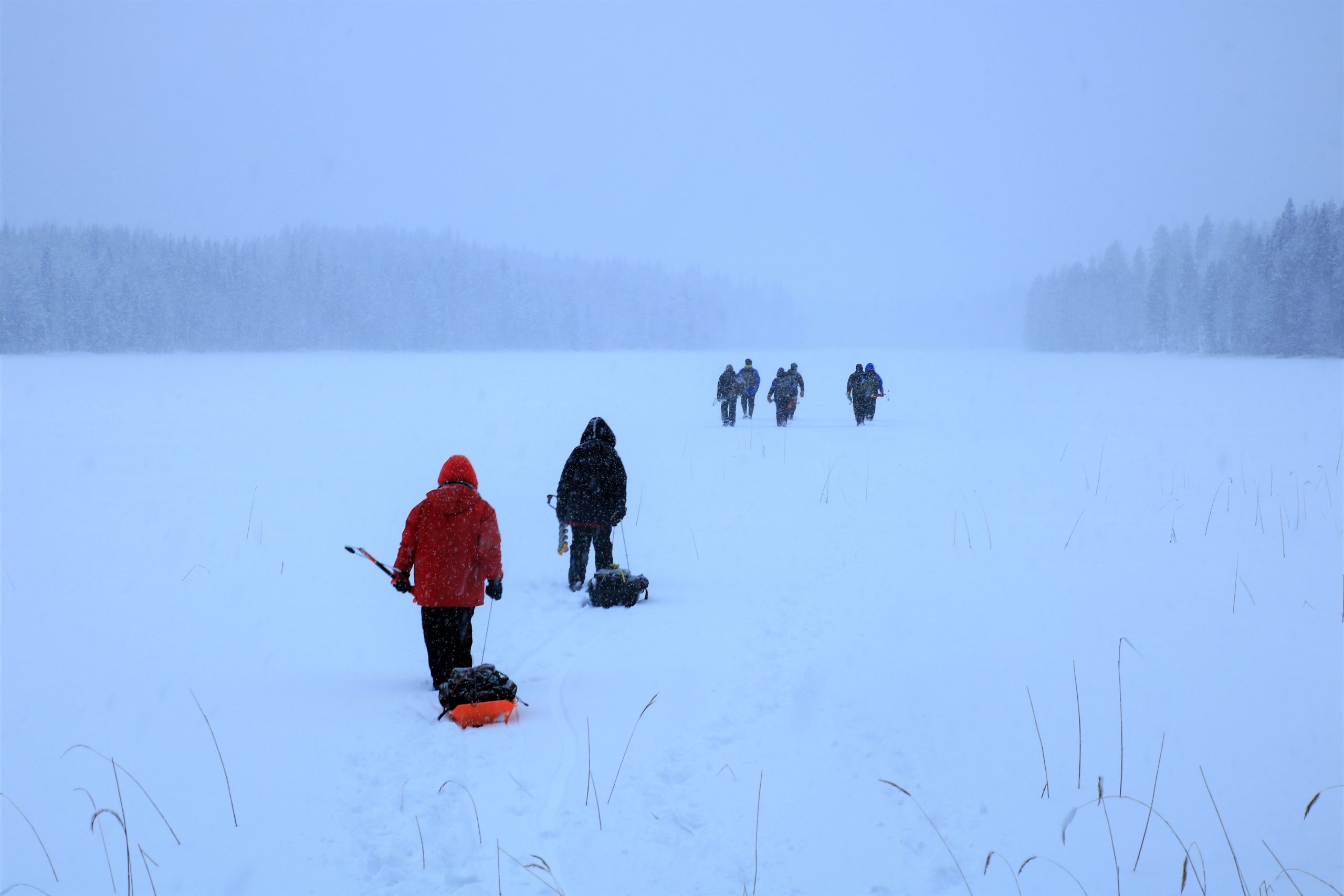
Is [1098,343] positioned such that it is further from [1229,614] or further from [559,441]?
[1229,614]

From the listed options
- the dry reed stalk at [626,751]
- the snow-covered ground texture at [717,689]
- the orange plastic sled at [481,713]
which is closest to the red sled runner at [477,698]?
the orange plastic sled at [481,713]

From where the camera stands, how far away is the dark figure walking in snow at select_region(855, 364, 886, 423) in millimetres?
21750

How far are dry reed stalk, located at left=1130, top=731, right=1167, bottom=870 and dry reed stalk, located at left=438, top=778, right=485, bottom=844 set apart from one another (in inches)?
111

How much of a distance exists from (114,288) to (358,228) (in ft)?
189

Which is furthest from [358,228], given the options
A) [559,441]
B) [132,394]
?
[559,441]

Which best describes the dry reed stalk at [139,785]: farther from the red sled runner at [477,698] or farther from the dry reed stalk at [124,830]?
the red sled runner at [477,698]

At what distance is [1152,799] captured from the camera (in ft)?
12.1

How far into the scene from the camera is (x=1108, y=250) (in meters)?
104

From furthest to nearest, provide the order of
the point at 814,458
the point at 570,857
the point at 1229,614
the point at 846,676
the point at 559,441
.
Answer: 1. the point at 559,441
2. the point at 814,458
3. the point at 1229,614
4. the point at 846,676
5. the point at 570,857

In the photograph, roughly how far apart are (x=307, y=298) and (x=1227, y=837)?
103534mm

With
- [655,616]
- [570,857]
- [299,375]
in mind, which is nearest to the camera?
[570,857]

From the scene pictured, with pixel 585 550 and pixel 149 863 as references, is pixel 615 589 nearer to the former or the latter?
pixel 585 550

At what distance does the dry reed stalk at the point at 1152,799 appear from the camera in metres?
3.40

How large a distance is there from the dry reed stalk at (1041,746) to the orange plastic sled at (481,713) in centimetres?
292
